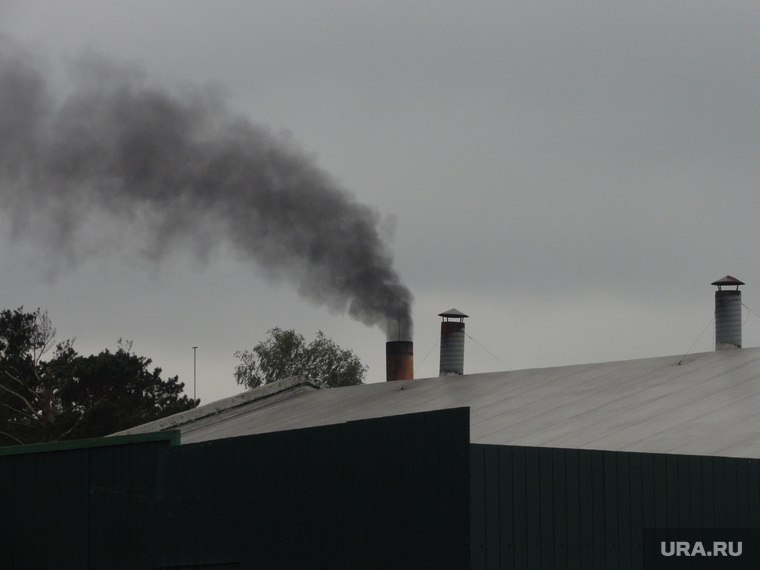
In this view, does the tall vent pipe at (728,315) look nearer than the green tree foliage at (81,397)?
Yes

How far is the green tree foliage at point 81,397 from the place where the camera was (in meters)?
56.4

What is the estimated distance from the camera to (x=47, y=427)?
185 feet

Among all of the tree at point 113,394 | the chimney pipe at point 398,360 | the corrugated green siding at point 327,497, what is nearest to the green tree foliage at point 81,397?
the tree at point 113,394

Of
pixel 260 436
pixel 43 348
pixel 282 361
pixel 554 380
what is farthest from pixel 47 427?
pixel 260 436

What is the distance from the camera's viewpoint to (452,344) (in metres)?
27.8

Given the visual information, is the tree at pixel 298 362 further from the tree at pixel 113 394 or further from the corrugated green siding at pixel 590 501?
the corrugated green siding at pixel 590 501

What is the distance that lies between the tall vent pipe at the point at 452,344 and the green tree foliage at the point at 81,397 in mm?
30382

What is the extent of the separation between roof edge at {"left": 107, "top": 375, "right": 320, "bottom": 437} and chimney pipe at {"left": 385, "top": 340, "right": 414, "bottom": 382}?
3092 millimetres

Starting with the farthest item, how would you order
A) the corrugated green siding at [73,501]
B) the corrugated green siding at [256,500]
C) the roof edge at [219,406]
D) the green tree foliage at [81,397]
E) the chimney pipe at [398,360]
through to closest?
the green tree foliage at [81,397], the chimney pipe at [398,360], the roof edge at [219,406], the corrugated green siding at [73,501], the corrugated green siding at [256,500]

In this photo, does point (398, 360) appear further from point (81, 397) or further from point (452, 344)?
point (81, 397)

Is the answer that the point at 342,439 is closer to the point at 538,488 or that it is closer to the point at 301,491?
Answer: the point at 301,491

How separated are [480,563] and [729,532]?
9.74 ft

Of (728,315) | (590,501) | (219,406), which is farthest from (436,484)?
(219,406)

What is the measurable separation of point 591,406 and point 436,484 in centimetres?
612
